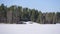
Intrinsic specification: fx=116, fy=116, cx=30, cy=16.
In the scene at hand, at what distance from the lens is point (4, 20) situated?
36.4 feet

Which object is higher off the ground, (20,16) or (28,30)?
(20,16)

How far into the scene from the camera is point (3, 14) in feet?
36.9

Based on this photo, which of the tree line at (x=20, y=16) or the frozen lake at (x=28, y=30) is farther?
the tree line at (x=20, y=16)

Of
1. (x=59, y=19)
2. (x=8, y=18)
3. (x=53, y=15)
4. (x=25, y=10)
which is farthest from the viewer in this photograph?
(x=25, y=10)

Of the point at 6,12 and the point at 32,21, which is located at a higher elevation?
the point at 6,12

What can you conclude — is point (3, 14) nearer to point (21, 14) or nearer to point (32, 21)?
point (21, 14)

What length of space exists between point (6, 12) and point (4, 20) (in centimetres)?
80

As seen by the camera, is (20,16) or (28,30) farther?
(20,16)

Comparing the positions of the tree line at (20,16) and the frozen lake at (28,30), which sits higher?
the tree line at (20,16)

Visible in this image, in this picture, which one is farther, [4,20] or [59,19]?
[59,19]

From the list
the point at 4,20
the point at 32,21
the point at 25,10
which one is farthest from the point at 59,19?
the point at 4,20

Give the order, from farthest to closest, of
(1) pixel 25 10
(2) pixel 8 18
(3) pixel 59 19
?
(1) pixel 25 10, (3) pixel 59 19, (2) pixel 8 18

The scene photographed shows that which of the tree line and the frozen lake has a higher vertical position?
the tree line

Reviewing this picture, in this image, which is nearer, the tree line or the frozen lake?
the frozen lake
